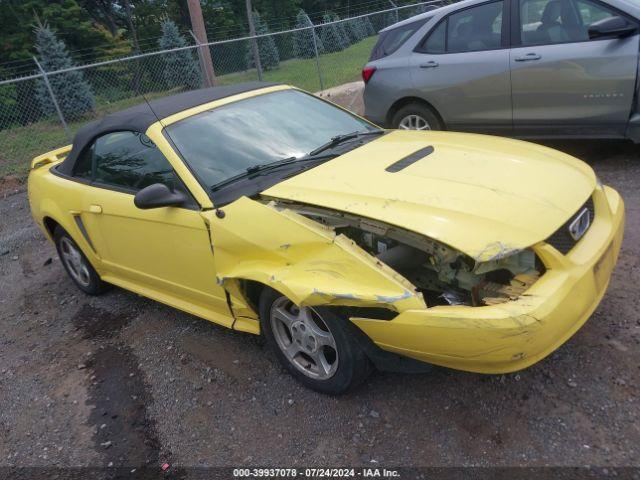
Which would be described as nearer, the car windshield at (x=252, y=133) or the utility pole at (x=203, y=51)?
the car windshield at (x=252, y=133)

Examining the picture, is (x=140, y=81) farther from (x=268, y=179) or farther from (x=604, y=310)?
(x=604, y=310)

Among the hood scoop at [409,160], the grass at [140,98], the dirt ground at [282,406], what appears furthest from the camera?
the grass at [140,98]

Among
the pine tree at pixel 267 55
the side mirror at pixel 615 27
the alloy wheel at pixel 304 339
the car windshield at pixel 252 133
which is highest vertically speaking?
the side mirror at pixel 615 27

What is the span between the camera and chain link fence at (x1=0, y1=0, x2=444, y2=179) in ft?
36.5

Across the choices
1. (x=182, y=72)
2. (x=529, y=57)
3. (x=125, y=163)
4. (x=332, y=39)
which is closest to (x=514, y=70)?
(x=529, y=57)

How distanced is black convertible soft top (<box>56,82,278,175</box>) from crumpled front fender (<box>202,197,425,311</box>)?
3.25 ft

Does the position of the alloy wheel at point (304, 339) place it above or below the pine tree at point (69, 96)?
above

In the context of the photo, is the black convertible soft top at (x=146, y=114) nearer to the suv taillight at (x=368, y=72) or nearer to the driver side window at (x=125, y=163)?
the driver side window at (x=125, y=163)

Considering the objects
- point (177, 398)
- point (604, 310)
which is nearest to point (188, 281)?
point (177, 398)

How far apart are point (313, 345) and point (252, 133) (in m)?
1.47

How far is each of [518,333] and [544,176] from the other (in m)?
1.08

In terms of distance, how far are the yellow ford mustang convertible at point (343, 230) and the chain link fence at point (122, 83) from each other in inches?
245

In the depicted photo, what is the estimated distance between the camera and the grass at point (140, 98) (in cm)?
1070

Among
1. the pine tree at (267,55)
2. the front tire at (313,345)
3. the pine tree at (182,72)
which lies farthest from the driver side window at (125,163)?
the pine tree at (267,55)
